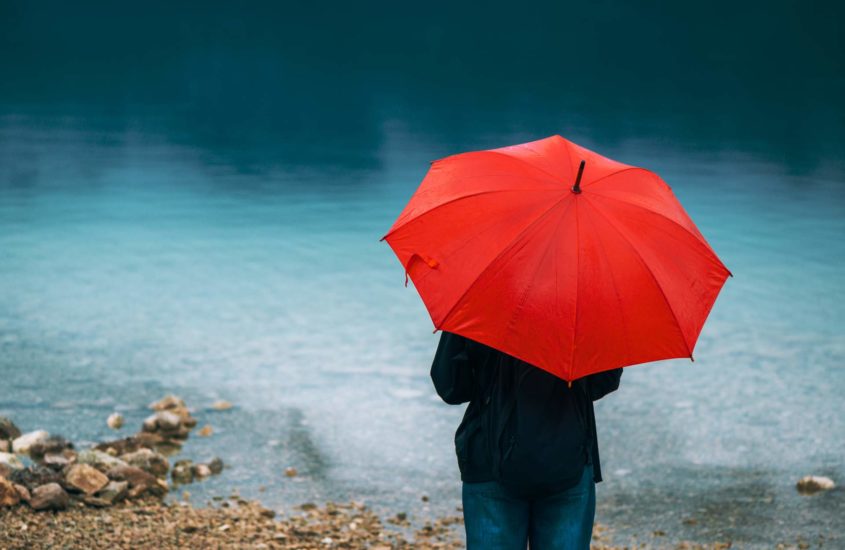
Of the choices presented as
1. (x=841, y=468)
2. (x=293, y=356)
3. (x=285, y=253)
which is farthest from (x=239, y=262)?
(x=841, y=468)

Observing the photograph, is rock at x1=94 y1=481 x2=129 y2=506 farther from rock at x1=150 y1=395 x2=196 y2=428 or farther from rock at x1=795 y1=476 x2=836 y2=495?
rock at x1=795 y1=476 x2=836 y2=495

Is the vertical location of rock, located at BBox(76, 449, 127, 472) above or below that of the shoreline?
above

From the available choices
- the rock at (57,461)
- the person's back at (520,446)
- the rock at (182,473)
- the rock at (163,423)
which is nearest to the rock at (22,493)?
the rock at (57,461)

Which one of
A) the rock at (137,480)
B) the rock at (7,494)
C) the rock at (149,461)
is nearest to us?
the rock at (7,494)

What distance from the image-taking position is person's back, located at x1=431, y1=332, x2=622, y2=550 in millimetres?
2229

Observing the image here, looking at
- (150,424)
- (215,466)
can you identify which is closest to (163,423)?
(150,424)

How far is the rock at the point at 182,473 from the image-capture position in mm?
4273

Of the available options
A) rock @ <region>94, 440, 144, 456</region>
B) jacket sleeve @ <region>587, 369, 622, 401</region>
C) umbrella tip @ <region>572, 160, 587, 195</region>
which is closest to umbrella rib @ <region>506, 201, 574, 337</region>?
umbrella tip @ <region>572, 160, 587, 195</region>

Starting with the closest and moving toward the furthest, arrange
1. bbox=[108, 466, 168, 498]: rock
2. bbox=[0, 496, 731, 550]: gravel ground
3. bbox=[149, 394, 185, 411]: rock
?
1. bbox=[0, 496, 731, 550]: gravel ground
2. bbox=[108, 466, 168, 498]: rock
3. bbox=[149, 394, 185, 411]: rock

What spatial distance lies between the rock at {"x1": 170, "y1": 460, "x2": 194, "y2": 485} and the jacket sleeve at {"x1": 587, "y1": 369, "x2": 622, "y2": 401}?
2372 mm

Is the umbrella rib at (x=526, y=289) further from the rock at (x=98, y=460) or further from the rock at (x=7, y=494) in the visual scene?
the rock at (x=98, y=460)

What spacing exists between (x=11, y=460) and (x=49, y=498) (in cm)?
57

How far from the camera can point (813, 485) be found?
434cm

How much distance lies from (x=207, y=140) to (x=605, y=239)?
11558mm
